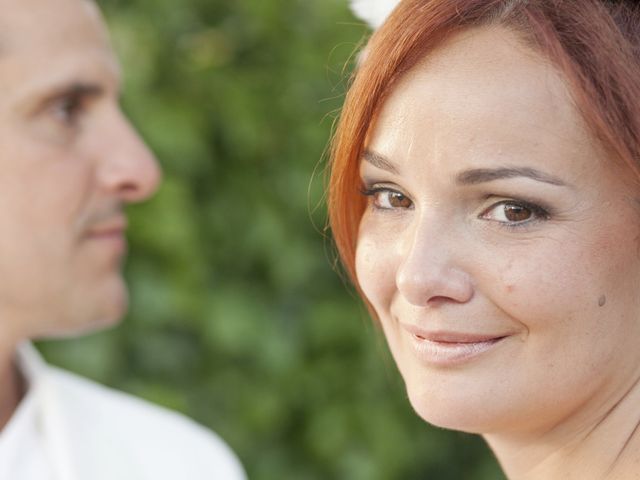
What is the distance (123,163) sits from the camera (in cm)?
244

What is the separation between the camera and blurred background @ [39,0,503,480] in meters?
3.18

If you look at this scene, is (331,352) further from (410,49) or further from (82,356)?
(410,49)

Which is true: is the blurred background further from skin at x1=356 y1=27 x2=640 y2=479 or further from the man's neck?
skin at x1=356 y1=27 x2=640 y2=479

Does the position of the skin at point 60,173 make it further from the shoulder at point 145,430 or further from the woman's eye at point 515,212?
the woman's eye at point 515,212

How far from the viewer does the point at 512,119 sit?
4.42ft

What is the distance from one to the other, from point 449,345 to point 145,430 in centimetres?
137

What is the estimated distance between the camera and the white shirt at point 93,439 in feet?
7.84

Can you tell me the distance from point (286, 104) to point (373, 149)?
1.83 metres

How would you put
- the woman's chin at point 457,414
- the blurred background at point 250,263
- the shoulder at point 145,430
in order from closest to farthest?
the woman's chin at point 457,414
the shoulder at point 145,430
the blurred background at point 250,263

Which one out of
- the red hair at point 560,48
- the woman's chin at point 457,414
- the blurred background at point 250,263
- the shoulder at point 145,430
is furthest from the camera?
the blurred background at point 250,263

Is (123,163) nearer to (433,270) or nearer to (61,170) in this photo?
(61,170)

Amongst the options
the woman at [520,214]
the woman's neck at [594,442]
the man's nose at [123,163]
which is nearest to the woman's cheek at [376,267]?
the woman at [520,214]

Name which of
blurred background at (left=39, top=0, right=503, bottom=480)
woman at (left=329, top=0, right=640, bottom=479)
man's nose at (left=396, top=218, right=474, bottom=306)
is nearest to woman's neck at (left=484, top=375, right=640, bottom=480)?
woman at (left=329, top=0, right=640, bottom=479)

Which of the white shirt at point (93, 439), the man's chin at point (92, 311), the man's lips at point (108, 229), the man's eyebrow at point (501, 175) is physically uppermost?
the man's eyebrow at point (501, 175)
